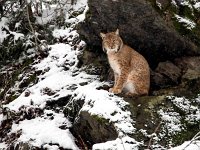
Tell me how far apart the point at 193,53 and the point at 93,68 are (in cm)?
189

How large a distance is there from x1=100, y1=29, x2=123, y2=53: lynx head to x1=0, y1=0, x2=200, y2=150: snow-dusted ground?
28.5 inches

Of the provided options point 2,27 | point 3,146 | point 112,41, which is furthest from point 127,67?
point 2,27

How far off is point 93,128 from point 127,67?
123 centimetres

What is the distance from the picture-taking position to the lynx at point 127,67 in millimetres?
6777

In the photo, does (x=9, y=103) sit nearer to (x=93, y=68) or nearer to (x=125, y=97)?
(x=93, y=68)

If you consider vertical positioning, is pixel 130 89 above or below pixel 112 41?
below

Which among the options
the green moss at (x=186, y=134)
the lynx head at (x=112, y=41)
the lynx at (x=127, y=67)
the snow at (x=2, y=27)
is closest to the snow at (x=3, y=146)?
the lynx at (x=127, y=67)

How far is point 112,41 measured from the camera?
6.85 meters

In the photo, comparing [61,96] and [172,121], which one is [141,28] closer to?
[172,121]

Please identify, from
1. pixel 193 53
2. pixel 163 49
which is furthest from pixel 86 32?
pixel 193 53

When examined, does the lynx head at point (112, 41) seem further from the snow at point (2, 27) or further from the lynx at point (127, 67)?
the snow at point (2, 27)

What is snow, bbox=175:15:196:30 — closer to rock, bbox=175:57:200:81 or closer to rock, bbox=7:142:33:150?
rock, bbox=175:57:200:81

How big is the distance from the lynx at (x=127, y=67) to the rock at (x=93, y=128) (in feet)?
2.18

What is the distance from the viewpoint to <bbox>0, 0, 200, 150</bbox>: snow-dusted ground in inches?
237
